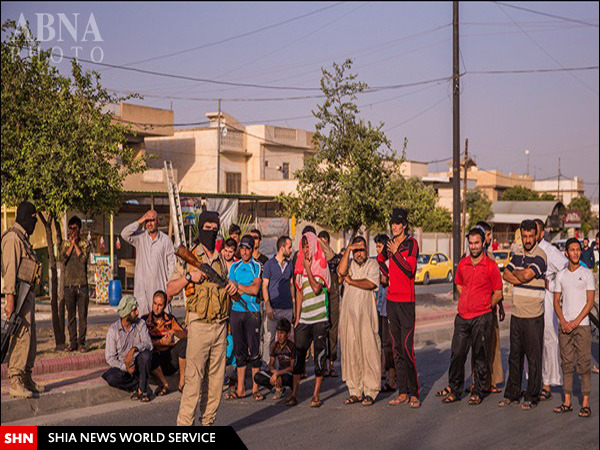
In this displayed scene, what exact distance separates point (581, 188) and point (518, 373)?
101 m

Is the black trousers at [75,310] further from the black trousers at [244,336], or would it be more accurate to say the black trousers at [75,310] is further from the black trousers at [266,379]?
the black trousers at [266,379]

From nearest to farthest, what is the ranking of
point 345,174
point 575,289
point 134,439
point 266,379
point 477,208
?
point 134,439, point 575,289, point 266,379, point 345,174, point 477,208

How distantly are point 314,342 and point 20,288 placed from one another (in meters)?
3.20

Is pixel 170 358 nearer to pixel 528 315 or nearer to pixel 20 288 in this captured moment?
pixel 20 288

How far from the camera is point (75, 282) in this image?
11562 millimetres

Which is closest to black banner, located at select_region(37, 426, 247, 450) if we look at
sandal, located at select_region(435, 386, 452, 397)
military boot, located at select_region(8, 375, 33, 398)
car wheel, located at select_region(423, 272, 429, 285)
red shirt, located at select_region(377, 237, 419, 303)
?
military boot, located at select_region(8, 375, 33, 398)

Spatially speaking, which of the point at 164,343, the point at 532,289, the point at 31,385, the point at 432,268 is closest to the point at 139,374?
the point at 164,343

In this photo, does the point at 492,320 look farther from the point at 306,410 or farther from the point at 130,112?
the point at 130,112

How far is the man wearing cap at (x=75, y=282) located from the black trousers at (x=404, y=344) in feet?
15.3

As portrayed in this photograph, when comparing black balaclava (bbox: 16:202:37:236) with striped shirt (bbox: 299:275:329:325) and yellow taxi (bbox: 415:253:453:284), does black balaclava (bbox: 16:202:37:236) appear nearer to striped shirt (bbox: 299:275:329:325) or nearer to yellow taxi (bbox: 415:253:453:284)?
striped shirt (bbox: 299:275:329:325)

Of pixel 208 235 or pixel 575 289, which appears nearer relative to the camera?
pixel 208 235

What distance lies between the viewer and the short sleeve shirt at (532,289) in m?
9.02

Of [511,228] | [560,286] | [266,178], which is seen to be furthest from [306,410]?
[511,228]

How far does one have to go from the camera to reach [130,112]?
36875 mm
